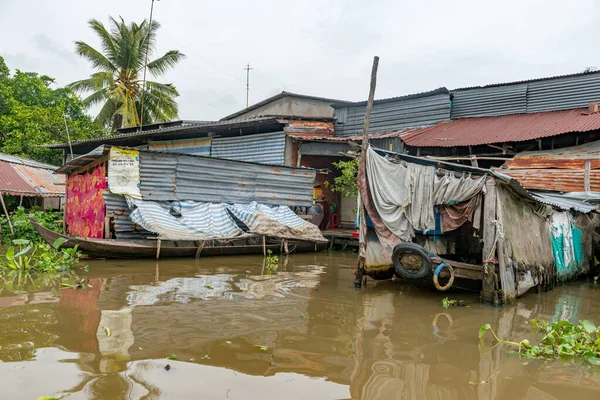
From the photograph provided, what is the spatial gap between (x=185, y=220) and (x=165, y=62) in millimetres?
13376

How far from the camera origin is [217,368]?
4.30 m

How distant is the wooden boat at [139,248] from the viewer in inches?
434

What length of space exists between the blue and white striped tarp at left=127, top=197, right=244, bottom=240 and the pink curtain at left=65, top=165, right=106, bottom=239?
976 millimetres

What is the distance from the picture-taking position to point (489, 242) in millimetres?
7676

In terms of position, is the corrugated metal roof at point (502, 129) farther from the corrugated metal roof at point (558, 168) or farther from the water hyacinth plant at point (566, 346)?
the water hyacinth plant at point (566, 346)

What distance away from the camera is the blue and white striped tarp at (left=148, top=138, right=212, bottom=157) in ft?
65.7

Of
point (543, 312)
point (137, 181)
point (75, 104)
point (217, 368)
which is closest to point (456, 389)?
point (217, 368)

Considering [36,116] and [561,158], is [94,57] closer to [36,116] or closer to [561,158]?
[36,116]

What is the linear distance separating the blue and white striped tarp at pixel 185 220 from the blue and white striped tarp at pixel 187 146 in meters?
6.46

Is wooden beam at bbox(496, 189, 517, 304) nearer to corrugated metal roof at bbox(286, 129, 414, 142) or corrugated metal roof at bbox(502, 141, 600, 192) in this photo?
corrugated metal roof at bbox(502, 141, 600, 192)

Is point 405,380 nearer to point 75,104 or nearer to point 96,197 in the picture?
point 96,197

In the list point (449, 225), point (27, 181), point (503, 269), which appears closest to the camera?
point (503, 269)

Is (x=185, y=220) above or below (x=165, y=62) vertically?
below

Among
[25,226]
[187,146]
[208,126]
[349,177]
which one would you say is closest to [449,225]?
[349,177]
